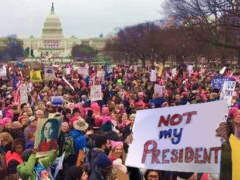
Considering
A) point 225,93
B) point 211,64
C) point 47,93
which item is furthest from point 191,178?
point 211,64

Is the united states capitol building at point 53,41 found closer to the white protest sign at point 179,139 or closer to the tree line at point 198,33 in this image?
the tree line at point 198,33

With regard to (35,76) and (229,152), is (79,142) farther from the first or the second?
(35,76)

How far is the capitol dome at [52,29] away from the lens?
177 m

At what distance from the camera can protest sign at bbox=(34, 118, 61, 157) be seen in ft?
21.2

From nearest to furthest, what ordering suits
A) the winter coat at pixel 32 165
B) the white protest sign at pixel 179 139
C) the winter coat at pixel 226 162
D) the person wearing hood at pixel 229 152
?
the white protest sign at pixel 179 139 → the person wearing hood at pixel 229 152 → the winter coat at pixel 226 162 → the winter coat at pixel 32 165

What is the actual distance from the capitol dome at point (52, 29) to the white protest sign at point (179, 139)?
6753 inches

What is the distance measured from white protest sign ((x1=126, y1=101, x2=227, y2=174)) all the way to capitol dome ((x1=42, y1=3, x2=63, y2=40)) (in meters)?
172

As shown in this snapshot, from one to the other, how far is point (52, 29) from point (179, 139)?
178128mm

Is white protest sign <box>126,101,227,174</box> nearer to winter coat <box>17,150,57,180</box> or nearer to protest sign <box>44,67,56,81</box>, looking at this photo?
winter coat <box>17,150,57,180</box>

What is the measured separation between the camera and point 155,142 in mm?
4938

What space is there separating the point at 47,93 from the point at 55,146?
1012 centimetres

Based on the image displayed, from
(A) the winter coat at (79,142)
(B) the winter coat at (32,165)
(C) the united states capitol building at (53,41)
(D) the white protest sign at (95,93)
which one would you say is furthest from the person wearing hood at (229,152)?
(C) the united states capitol building at (53,41)

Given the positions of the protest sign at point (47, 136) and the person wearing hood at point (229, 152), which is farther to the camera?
the protest sign at point (47, 136)

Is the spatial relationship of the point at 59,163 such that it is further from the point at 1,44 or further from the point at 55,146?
the point at 1,44
